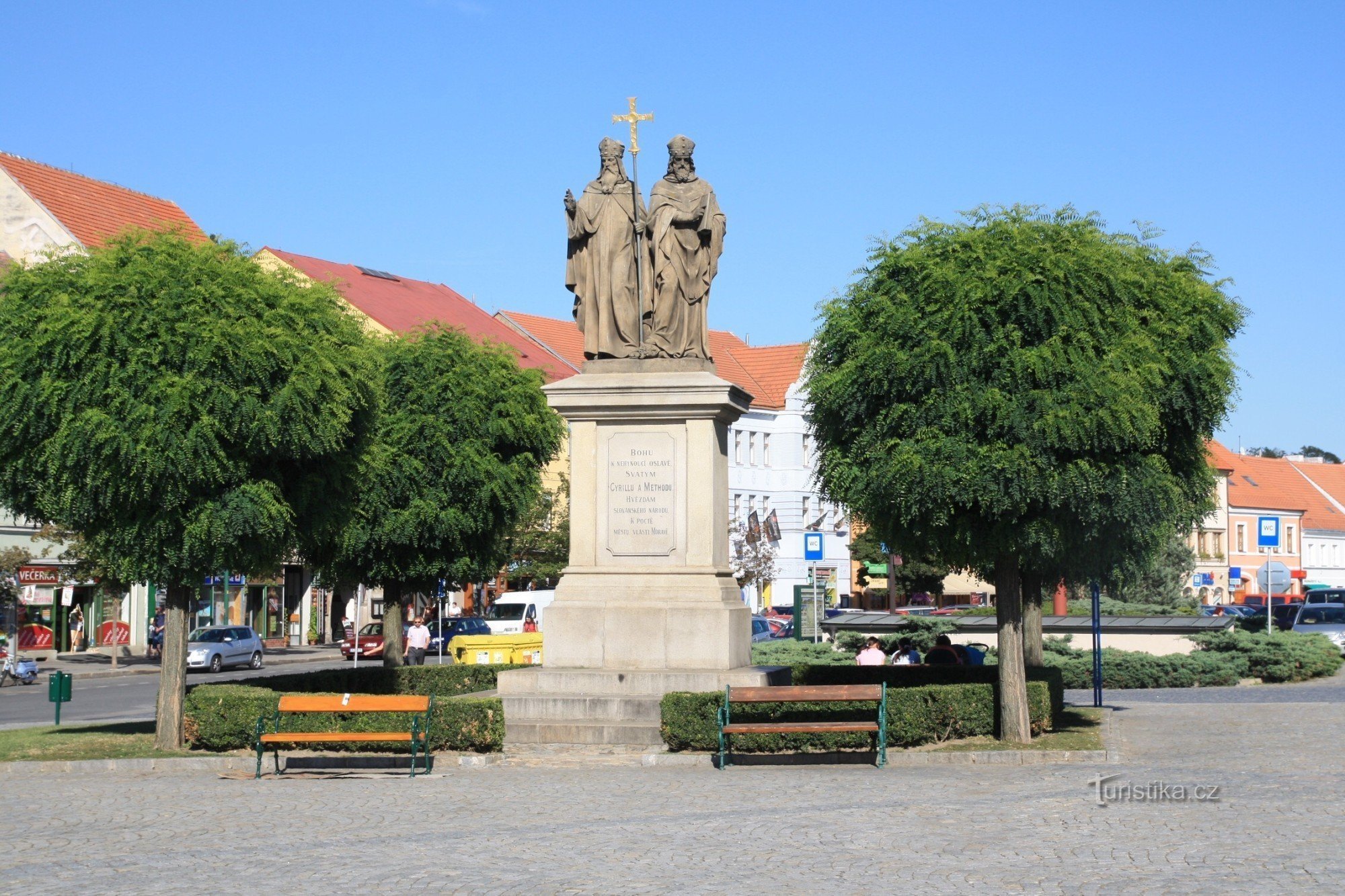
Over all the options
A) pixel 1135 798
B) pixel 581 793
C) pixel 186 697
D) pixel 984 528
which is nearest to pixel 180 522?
pixel 186 697

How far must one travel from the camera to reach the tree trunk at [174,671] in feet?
59.2

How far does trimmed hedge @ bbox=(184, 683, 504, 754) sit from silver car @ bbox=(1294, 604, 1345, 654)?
108 ft

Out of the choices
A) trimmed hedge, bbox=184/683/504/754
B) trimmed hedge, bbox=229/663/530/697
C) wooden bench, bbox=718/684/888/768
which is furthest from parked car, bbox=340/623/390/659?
wooden bench, bbox=718/684/888/768

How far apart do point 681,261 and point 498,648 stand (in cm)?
2054

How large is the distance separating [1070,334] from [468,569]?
14767 millimetres

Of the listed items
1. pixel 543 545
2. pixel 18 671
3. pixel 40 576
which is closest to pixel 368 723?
pixel 18 671

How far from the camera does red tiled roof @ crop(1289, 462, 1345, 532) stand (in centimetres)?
11040

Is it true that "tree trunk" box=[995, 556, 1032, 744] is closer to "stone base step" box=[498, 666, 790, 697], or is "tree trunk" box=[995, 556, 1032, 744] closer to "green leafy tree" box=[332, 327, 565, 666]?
"stone base step" box=[498, 666, 790, 697]

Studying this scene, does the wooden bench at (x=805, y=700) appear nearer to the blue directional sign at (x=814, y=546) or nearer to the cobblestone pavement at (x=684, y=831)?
the cobblestone pavement at (x=684, y=831)

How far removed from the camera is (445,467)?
94.6ft

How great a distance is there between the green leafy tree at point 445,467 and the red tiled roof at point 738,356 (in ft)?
153

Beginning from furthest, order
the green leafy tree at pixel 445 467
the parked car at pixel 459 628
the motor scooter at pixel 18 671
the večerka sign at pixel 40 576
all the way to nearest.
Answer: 1. the večerka sign at pixel 40 576
2. the parked car at pixel 459 628
3. the motor scooter at pixel 18 671
4. the green leafy tree at pixel 445 467

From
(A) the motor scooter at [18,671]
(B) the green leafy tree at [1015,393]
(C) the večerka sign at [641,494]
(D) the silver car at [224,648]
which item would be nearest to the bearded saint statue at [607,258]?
(C) the večerka sign at [641,494]

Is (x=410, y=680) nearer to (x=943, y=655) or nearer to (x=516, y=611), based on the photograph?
(x=943, y=655)
